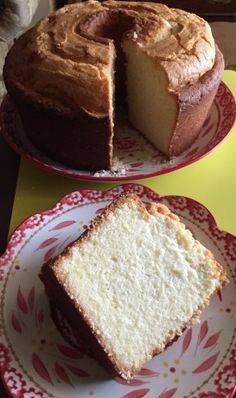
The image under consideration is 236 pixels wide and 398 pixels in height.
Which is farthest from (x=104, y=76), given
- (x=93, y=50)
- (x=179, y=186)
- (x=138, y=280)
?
(x=138, y=280)

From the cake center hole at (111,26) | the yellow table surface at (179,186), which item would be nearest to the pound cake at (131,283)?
the yellow table surface at (179,186)

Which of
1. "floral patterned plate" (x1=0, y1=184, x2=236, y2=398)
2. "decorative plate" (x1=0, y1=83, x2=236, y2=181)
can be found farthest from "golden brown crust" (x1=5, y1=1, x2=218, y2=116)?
"floral patterned plate" (x1=0, y1=184, x2=236, y2=398)

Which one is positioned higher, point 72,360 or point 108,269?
point 108,269

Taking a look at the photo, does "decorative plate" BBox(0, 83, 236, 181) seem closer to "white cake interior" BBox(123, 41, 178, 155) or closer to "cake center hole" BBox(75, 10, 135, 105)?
"white cake interior" BBox(123, 41, 178, 155)

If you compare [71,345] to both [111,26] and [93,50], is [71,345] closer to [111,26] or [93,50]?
[93,50]

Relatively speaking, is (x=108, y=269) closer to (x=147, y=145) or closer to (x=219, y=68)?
(x=147, y=145)

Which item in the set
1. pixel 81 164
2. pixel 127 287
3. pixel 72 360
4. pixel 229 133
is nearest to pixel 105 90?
pixel 81 164
